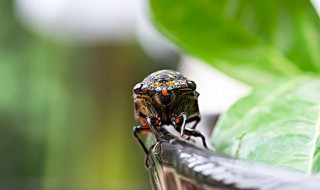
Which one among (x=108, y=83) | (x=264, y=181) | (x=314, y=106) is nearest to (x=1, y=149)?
(x=108, y=83)

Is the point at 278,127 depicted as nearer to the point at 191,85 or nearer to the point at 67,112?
the point at 191,85

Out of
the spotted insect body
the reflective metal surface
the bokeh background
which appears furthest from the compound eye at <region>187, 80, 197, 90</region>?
the bokeh background

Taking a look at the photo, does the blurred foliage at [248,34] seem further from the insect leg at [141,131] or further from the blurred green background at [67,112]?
the blurred green background at [67,112]

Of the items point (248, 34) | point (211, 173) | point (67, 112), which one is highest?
point (67, 112)

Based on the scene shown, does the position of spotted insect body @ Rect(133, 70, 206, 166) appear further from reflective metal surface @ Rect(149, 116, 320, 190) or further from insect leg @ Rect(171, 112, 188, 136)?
reflective metal surface @ Rect(149, 116, 320, 190)

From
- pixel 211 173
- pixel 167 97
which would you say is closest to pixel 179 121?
pixel 167 97
